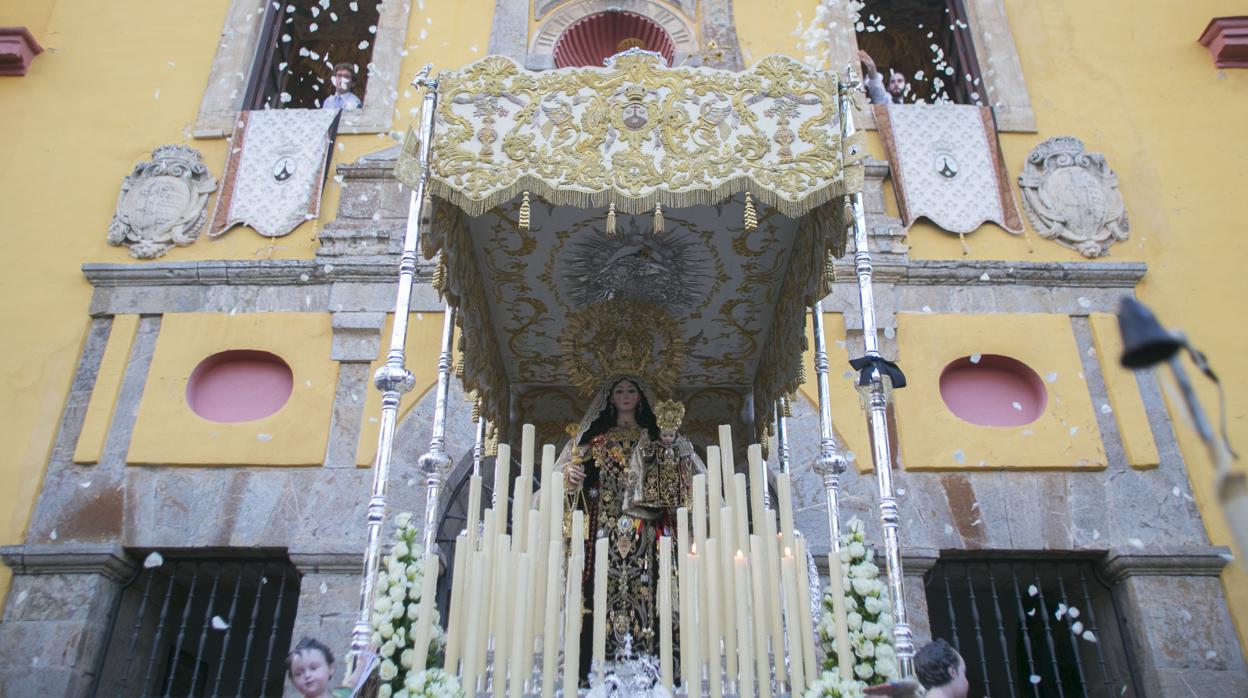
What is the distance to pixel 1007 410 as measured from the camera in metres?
6.90

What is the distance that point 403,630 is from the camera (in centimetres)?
432

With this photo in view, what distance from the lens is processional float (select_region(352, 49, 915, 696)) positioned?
4.04 meters

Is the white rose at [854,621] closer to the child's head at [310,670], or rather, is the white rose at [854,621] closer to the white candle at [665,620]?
the white candle at [665,620]

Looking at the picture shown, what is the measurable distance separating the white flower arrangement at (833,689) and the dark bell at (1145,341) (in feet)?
8.18

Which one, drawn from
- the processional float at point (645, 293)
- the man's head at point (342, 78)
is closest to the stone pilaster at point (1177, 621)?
the processional float at point (645, 293)

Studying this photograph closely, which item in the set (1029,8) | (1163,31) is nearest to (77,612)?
(1029,8)

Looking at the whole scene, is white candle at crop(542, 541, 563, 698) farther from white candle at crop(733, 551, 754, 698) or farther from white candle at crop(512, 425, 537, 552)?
white candle at crop(733, 551, 754, 698)

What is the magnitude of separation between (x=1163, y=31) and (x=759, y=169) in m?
5.43

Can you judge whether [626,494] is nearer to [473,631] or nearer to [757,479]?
[757,479]

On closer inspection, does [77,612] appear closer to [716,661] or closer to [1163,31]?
[716,661]

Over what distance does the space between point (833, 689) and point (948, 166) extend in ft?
15.8

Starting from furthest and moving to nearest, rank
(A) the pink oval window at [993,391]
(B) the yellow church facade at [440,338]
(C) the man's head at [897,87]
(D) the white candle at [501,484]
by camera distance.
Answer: (C) the man's head at [897,87] < (A) the pink oval window at [993,391] < (B) the yellow church facade at [440,338] < (D) the white candle at [501,484]

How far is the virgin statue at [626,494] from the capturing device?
16.9ft

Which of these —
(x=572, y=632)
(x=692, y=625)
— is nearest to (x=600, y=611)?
(x=572, y=632)
